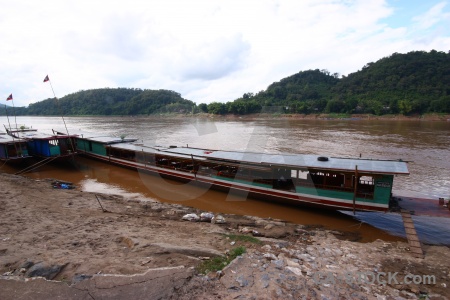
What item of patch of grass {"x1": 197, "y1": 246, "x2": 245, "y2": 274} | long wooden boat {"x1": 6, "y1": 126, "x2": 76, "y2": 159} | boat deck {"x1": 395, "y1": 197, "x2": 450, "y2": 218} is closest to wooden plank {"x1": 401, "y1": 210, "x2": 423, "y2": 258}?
boat deck {"x1": 395, "y1": 197, "x2": 450, "y2": 218}

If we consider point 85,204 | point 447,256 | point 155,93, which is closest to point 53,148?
point 85,204

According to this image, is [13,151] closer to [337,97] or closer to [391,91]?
[337,97]

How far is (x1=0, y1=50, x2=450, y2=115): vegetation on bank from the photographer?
229 feet

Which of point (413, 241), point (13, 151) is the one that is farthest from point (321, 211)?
Answer: point (13, 151)

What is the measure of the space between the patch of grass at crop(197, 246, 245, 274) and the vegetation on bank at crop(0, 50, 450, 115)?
71.8 meters

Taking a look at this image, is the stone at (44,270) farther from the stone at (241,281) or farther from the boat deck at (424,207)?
the boat deck at (424,207)

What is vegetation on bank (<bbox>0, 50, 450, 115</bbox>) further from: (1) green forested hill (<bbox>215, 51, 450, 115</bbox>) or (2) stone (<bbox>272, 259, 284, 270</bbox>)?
(2) stone (<bbox>272, 259, 284, 270</bbox>)

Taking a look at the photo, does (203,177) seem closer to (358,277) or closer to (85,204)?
(85,204)

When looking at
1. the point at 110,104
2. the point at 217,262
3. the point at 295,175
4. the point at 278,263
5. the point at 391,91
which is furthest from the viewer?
the point at 110,104

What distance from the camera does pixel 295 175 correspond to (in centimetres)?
1334

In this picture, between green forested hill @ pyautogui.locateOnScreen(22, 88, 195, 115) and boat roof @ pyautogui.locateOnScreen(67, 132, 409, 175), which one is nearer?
boat roof @ pyautogui.locateOnScreen(67, 132, 409, 175)

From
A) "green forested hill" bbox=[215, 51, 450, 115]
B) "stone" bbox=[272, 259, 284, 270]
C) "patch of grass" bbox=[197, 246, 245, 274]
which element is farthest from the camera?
"green forested hill" bbox=[215, 51, 450, 115]

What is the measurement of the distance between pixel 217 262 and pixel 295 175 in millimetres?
8487

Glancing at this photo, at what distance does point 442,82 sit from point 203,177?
89851mm
